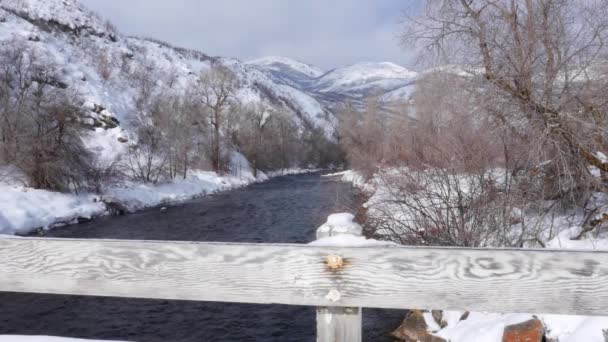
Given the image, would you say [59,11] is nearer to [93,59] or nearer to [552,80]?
[93,59]

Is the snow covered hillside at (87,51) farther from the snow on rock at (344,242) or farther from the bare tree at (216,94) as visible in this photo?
the snow on rock at (344,242)

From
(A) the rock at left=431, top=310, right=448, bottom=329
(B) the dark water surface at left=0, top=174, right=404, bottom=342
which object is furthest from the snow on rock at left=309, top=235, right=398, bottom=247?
→ (B) the dark water surface at left=0, top=174, right=404, bottom=342

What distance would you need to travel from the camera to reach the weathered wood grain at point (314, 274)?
1.74 meters

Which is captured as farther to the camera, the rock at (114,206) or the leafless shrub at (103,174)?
the leafless shrub at (103,174)

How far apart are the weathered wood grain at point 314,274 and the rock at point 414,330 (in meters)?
A: 5.19

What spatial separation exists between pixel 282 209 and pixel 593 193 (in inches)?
563

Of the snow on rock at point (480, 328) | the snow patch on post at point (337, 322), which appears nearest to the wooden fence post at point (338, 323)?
the snow patch on post at point (337, 322)

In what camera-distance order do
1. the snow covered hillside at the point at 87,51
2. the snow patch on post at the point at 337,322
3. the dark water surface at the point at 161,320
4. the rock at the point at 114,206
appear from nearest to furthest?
1. the snow patch on post at the point at 337,322
2. the dark water surface at the point at 161,320
3. the rock at the point at 114,206
4. the snow covered hillside at the point at 87,51

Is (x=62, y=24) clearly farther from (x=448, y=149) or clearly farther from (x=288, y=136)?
(x=448, y=149)

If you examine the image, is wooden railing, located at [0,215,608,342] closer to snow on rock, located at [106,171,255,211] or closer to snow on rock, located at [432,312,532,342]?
snow on rock, located at [432,312,532,342]

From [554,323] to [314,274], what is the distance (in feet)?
12.7

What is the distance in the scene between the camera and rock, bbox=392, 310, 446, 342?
6.68 m

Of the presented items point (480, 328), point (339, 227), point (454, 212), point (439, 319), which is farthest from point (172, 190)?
point (339, 227)

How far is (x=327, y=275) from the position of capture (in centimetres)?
185
